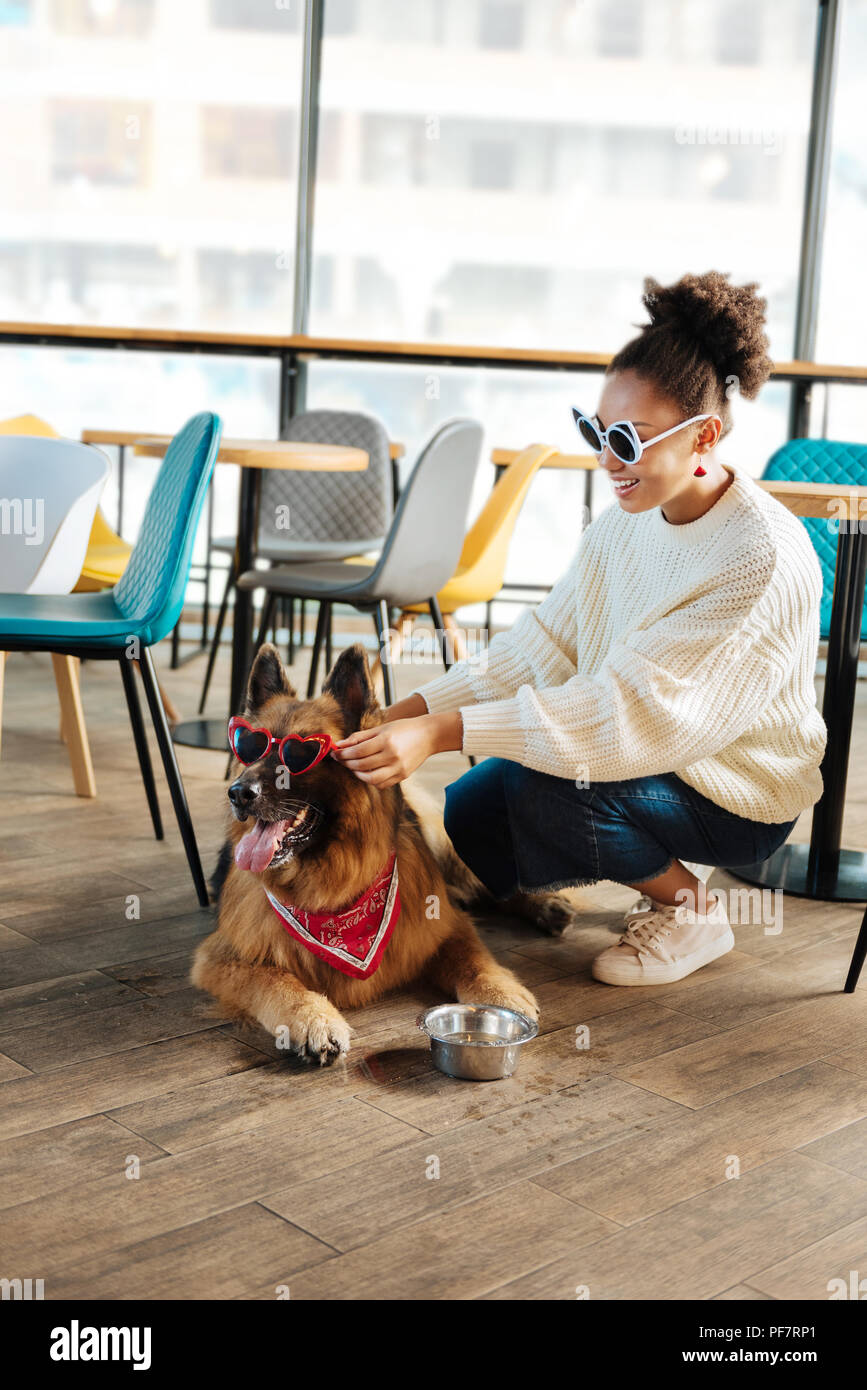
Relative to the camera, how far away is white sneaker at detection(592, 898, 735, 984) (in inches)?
92.8

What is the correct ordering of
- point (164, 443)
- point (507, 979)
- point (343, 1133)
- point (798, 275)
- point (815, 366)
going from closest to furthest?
point (343, 1133) < point (507, 979) < point (164, 443) < point (815, 366) < point (798, 275)

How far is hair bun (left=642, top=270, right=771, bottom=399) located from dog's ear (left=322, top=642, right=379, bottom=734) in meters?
0.72

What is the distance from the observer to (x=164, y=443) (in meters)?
3.78

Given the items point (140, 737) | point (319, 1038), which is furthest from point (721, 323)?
point (140, 737)

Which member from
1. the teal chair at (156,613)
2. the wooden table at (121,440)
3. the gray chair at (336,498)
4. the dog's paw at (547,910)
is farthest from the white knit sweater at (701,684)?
the wooden table at (121,440)

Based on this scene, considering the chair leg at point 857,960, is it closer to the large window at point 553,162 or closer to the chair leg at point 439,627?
the chair leg at point 439,627

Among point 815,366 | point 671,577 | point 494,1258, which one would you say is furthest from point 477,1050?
point 815,366

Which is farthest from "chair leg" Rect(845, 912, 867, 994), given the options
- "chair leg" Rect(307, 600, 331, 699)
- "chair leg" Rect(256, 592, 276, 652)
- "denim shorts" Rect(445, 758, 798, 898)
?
"chair leg" Rect(307, 600, 331, 699)

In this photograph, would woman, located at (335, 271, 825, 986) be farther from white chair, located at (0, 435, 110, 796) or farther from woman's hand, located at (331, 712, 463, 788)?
white chair, located at (0, 435, 110, 796)

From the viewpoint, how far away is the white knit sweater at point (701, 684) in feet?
6.77

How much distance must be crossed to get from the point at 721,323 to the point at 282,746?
37.8 inches
